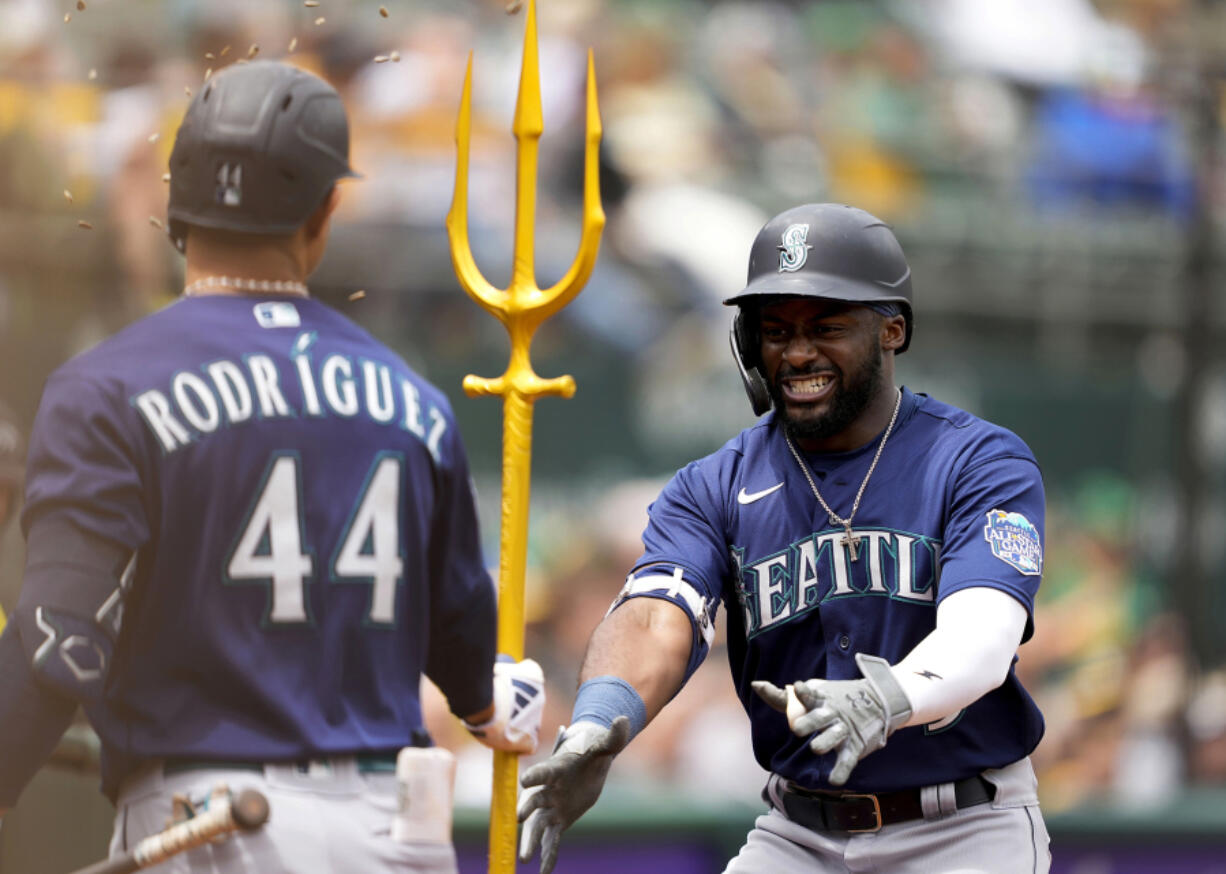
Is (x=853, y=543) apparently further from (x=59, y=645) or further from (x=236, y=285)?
(x=59, y=645)

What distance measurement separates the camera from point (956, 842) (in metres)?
3.95

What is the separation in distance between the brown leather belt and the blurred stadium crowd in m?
3.73

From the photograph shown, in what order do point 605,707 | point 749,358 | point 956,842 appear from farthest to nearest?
point 749,358 < point 956,842 < point 605,707

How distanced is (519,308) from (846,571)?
3.61 feet

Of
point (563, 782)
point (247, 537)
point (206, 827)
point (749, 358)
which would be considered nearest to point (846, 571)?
point (749, 358)

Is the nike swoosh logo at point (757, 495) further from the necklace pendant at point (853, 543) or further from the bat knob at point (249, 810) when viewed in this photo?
the bat knob at point (249, 810)

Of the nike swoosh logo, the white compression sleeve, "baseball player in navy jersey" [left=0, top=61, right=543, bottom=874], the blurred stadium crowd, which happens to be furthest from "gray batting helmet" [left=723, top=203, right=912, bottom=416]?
the blurred stadium crowd

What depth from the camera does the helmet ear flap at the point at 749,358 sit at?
4344 millimetres

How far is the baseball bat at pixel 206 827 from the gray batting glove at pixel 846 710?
92 cm

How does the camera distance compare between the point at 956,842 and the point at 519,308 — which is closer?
the point at 956,842

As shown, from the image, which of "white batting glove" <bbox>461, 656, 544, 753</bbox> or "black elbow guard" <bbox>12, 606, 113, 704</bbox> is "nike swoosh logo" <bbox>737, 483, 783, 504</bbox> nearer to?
"white batting glove" <bbox>461, 656, 544, 753</bbox>

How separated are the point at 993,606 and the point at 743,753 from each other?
20.4ft

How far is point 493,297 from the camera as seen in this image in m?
4.52

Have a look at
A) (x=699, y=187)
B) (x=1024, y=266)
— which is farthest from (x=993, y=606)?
(x=1024, y=266)
